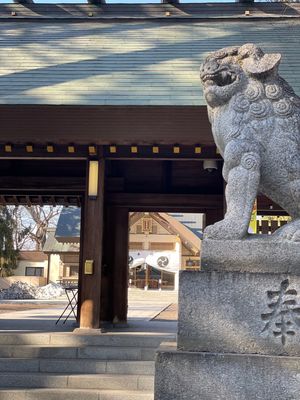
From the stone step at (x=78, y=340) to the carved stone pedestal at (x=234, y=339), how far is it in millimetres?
4019

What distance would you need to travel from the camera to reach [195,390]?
2.88 metres

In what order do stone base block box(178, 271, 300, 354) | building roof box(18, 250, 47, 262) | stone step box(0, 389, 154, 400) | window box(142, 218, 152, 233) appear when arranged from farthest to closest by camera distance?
1. building roof box(18, 250, 47, 262)
2. window box(142, 218, 152, 233)
3. stone step box(0, 389, 154, 400)
4. stone base block box(178, 271, 300, 354)

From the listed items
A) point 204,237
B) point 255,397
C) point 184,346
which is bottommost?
point 255,397

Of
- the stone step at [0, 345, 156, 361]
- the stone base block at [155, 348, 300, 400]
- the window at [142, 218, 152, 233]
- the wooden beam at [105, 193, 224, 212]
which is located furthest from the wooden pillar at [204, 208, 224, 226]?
the window at [142, 218, 152, 233]

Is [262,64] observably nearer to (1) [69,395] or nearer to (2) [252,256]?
(2) [252,256]

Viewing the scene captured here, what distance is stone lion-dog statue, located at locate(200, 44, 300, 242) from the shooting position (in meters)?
3.23

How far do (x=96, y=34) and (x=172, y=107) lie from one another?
11.7 feet

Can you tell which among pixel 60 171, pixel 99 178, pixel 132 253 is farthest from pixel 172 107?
pixel 132 253

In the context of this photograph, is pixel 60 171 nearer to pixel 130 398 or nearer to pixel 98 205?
pixel 98 205

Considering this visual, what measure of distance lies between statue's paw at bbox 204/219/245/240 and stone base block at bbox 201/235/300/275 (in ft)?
0.11

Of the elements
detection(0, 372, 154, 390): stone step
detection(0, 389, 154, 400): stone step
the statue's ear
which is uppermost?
the statue's ear

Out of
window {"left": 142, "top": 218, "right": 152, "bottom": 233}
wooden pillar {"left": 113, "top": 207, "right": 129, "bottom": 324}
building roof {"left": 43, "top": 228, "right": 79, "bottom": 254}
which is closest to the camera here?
wooden pillar {"left": 113, "top": 207, "right": 129, "bottom": 324}

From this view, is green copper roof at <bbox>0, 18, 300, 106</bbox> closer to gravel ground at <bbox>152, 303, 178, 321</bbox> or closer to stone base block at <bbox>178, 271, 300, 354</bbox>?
stone base block at <bbox>178, 271, 300, 354</bbox>

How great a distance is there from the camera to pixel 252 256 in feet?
10.2
